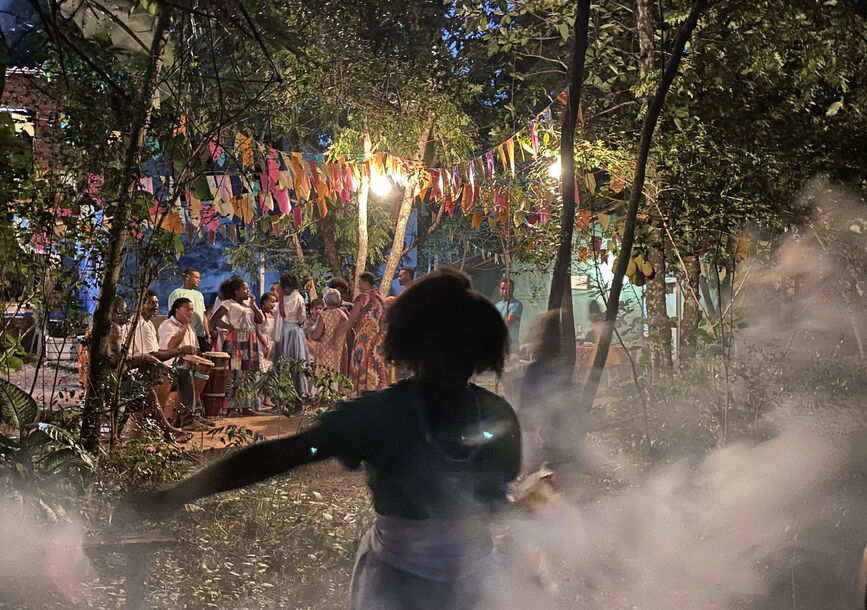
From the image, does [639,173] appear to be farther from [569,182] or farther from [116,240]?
[116,240]

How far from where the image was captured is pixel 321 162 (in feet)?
36.7

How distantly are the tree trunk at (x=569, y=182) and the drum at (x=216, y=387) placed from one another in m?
6.15

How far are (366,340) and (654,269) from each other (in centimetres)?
414

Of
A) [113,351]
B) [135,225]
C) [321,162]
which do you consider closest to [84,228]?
[135,225]

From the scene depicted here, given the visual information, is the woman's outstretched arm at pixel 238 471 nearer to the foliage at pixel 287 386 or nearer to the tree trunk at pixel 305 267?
the foliage at pixel 287 386

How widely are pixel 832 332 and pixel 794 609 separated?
235 inches

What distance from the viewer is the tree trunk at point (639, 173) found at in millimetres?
6152

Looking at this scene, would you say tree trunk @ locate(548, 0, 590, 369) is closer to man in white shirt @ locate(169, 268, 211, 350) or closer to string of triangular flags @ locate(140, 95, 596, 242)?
string of triangular flags @ locate(140, 95, 596, 242)

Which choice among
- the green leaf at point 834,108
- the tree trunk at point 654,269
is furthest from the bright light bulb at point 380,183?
the green leaf at point 834,108

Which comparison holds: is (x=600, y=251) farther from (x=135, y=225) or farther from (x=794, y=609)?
(x=135, y=225)

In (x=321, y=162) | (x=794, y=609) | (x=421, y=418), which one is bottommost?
(x=794, y=609)

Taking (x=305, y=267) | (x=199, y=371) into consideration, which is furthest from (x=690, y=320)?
(x=305, y=267)

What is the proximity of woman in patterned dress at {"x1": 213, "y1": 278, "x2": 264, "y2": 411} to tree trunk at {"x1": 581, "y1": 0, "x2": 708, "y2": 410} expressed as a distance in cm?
643

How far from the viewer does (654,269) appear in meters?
9.38
